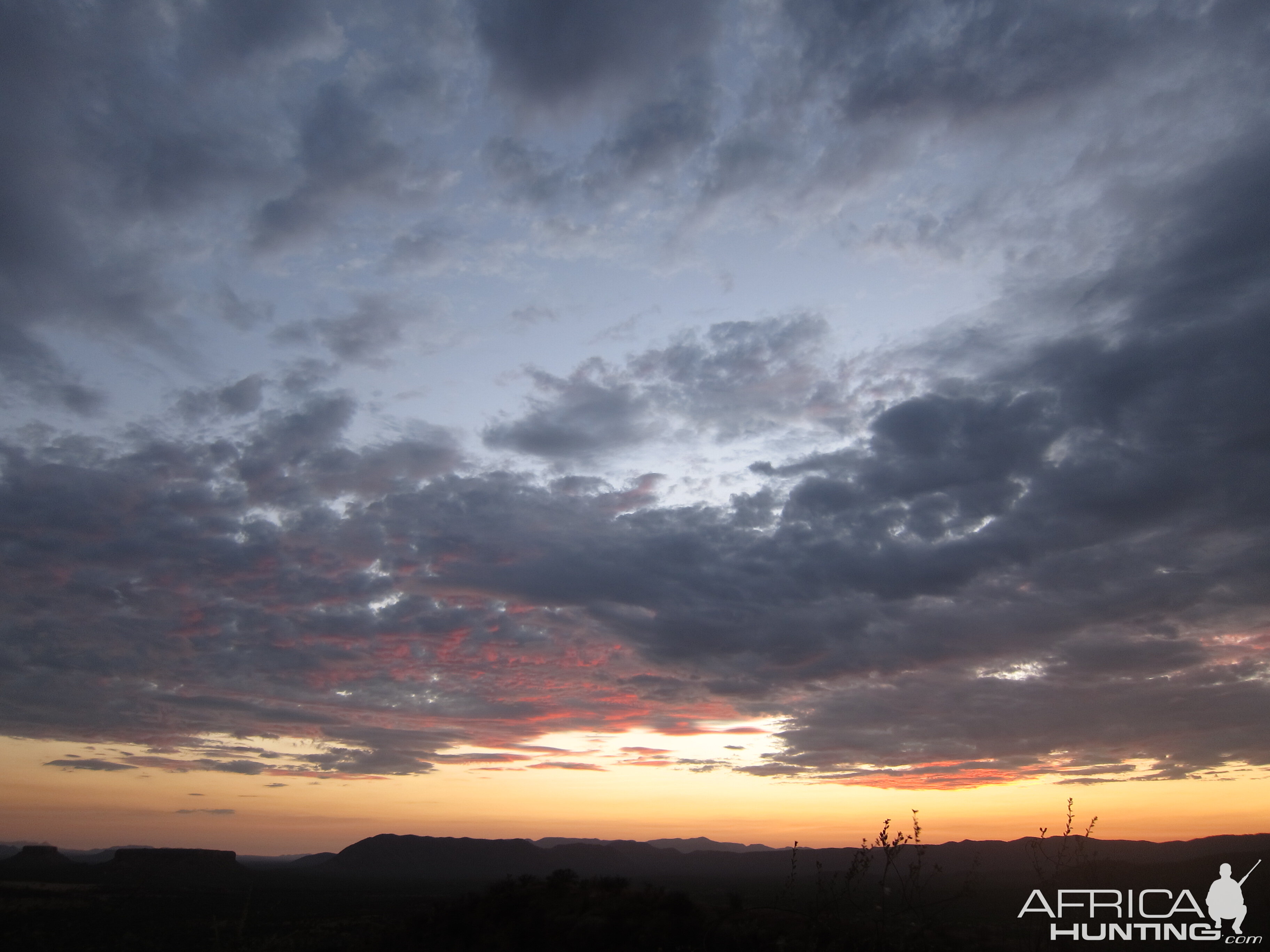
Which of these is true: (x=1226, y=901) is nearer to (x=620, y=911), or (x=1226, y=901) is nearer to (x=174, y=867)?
(x=620, y=911)

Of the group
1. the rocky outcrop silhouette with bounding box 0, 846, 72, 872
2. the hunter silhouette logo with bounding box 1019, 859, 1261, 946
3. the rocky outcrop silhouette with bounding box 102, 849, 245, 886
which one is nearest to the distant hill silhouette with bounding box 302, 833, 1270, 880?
the rocky outcrop silhouette with bounding box 102, 849, 245, 886

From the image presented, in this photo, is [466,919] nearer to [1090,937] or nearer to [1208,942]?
[1090,937]

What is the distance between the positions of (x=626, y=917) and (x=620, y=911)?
22.6 inches

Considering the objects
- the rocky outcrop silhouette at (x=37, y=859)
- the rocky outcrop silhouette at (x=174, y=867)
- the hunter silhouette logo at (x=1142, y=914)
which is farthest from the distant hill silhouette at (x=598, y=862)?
the hunter silhouette logo at (x=1142, y=914)

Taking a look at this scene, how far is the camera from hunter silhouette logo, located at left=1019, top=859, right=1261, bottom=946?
1464 cm

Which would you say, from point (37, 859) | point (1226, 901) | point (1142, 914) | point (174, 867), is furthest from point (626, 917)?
point (37, 859)

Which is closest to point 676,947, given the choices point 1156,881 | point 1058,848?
point 1058,848

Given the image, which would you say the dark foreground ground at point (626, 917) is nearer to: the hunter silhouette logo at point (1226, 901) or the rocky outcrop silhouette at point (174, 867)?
the hunter silhouette logo at point (1226, 901)

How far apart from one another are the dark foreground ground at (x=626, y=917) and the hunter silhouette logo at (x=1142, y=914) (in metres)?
0.37

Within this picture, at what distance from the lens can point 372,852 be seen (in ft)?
633

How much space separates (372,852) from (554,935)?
196519 millimetres

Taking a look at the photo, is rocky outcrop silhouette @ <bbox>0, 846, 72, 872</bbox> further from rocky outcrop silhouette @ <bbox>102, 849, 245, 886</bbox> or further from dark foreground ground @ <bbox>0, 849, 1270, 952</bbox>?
dark foreground ground @ <bbox>0, 849, 1270, 952</bbox>

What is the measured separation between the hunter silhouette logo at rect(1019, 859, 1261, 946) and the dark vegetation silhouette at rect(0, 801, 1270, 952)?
1.31ft

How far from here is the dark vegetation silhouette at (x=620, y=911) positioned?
549 inches
